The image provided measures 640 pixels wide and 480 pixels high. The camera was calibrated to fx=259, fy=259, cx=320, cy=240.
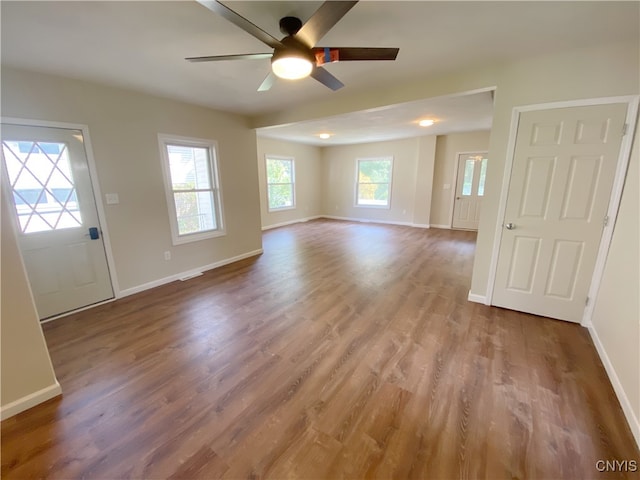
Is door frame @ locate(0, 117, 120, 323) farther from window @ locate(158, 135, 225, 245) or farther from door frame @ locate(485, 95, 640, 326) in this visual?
door frame @ locate(485, 95, 640, 326)

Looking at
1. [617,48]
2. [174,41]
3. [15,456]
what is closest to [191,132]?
[174,41]

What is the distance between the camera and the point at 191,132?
12.3 ft

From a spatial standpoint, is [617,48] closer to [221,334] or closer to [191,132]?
[221,334]

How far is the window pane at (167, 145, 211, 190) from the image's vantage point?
3.74m

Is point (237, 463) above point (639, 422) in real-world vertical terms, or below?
below

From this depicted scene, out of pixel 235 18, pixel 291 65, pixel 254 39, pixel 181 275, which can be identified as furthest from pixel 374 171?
pixel 235 18

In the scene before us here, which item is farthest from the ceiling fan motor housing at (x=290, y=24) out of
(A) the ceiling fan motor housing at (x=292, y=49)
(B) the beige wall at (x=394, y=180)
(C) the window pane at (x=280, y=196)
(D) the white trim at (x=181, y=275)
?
(B) the beige wall at (x=394, y=180)

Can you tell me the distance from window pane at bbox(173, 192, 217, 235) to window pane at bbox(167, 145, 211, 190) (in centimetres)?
13

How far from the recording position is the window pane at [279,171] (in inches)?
288

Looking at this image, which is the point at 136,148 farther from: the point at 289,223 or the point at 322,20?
the point at 289,223

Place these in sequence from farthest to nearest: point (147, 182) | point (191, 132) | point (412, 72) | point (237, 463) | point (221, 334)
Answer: point (191, 132), point (147, 182), point (412, 72), point (221, 334), point (237, 463)

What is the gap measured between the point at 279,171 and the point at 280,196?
0.73 m

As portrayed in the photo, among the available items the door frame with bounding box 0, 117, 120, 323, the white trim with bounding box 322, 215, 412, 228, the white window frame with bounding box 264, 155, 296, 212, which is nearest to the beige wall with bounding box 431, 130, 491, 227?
the white trim with bounding box 322, 215, 412, 228

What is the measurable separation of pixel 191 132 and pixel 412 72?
303 cm
